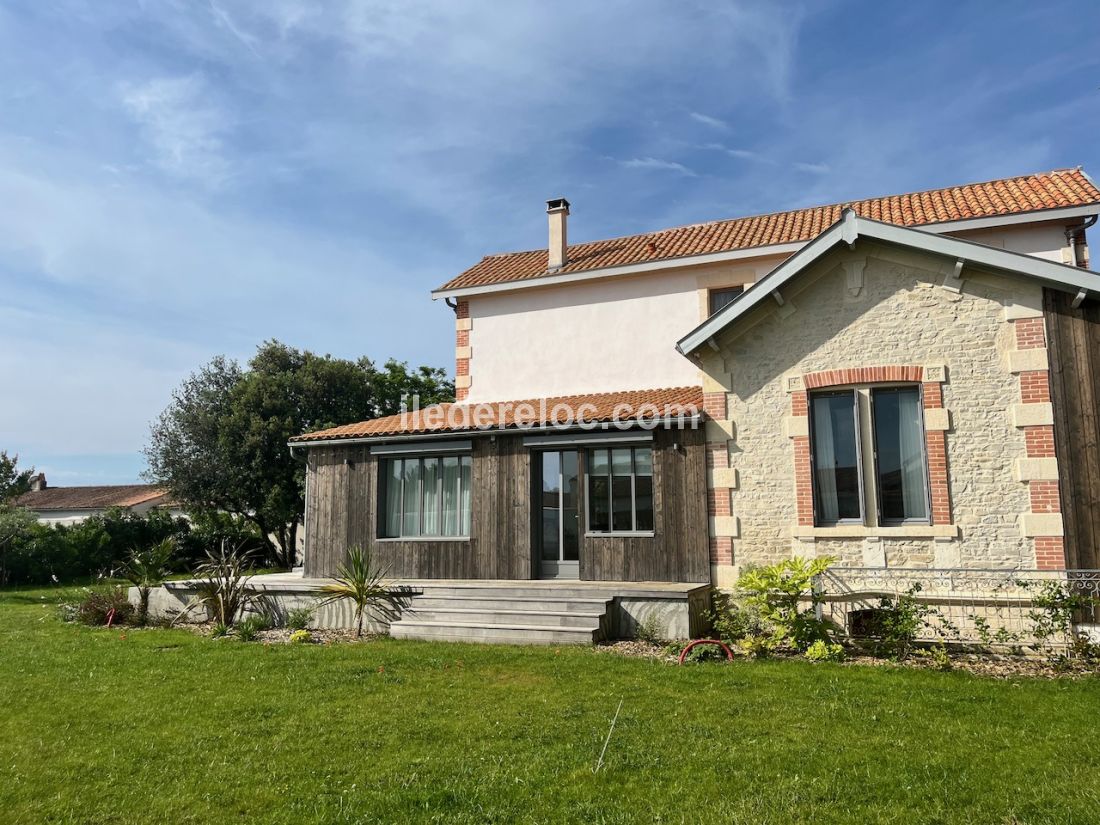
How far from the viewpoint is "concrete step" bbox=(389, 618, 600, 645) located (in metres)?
10.3

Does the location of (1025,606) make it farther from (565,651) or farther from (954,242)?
(565,651)

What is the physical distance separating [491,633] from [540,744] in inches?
192

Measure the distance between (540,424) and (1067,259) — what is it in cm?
948

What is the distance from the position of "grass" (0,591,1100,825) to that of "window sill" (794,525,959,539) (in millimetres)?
2342

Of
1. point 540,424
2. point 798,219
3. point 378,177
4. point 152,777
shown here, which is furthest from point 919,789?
point 798,219

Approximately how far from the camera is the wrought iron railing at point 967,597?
9.09 meters

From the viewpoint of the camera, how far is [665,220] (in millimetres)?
18625

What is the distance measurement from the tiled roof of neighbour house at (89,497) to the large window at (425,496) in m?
30.0

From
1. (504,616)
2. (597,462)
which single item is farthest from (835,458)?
(504,616)

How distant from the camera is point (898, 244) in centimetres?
1055

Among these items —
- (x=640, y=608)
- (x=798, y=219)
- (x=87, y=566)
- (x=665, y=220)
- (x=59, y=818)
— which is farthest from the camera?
(x=87, y=566)

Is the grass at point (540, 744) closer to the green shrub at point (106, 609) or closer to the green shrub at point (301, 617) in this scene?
the green shrub at point (301, 617)

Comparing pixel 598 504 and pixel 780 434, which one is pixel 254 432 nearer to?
pixel 598 504

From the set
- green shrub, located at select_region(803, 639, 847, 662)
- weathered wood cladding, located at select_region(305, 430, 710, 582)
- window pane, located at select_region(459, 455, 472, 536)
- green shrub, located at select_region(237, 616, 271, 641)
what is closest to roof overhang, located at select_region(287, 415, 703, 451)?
weathered wood cladding, located at select_region(305, 430, 710, 582)
